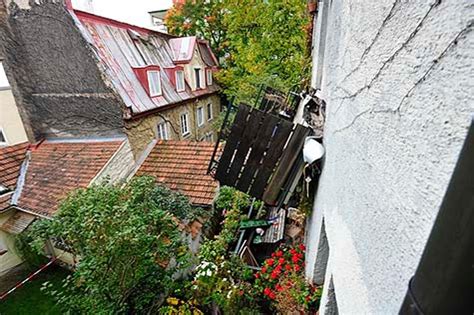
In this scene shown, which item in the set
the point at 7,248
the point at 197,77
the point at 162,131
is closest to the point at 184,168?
the point at 162,131

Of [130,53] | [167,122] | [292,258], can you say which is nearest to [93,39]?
[130,53]

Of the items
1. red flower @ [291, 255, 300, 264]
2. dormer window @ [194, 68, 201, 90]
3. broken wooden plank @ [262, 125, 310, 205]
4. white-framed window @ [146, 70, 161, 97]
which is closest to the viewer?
broken wooden plank @ [262, 125, 310, 205]

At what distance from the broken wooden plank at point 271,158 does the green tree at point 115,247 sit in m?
2.00

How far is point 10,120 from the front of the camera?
31.6 ft

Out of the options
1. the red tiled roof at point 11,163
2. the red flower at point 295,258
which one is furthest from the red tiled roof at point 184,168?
the red tiled roof at point 11,163

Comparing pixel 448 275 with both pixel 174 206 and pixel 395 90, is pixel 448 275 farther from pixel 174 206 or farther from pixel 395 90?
pixel 174 206

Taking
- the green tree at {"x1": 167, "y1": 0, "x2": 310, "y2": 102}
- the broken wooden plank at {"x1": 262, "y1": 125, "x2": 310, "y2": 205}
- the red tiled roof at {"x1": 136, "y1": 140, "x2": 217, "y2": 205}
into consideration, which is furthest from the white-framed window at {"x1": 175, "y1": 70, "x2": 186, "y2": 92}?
the broken wooden plank at {"x1": 262, "y1": 125, "x2": 310, "y2": 205}

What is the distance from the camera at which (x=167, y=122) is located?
1057 centimetres

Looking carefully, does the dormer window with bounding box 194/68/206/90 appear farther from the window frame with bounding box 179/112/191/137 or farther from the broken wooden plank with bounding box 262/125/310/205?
the broken wooden plank with bounding box 262/125/310/205

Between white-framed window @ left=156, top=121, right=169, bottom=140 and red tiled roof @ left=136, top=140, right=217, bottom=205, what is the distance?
0.87 meters

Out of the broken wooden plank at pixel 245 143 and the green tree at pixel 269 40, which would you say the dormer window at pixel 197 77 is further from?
the broken wooden plank at pixel 245 143

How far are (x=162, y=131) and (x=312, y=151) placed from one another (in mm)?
8415

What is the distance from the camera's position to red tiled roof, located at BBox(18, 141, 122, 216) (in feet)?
23.5

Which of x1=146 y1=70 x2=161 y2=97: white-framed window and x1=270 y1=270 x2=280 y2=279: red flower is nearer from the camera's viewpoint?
x1=270 y1=270 x2=280 y2=279: red flower
